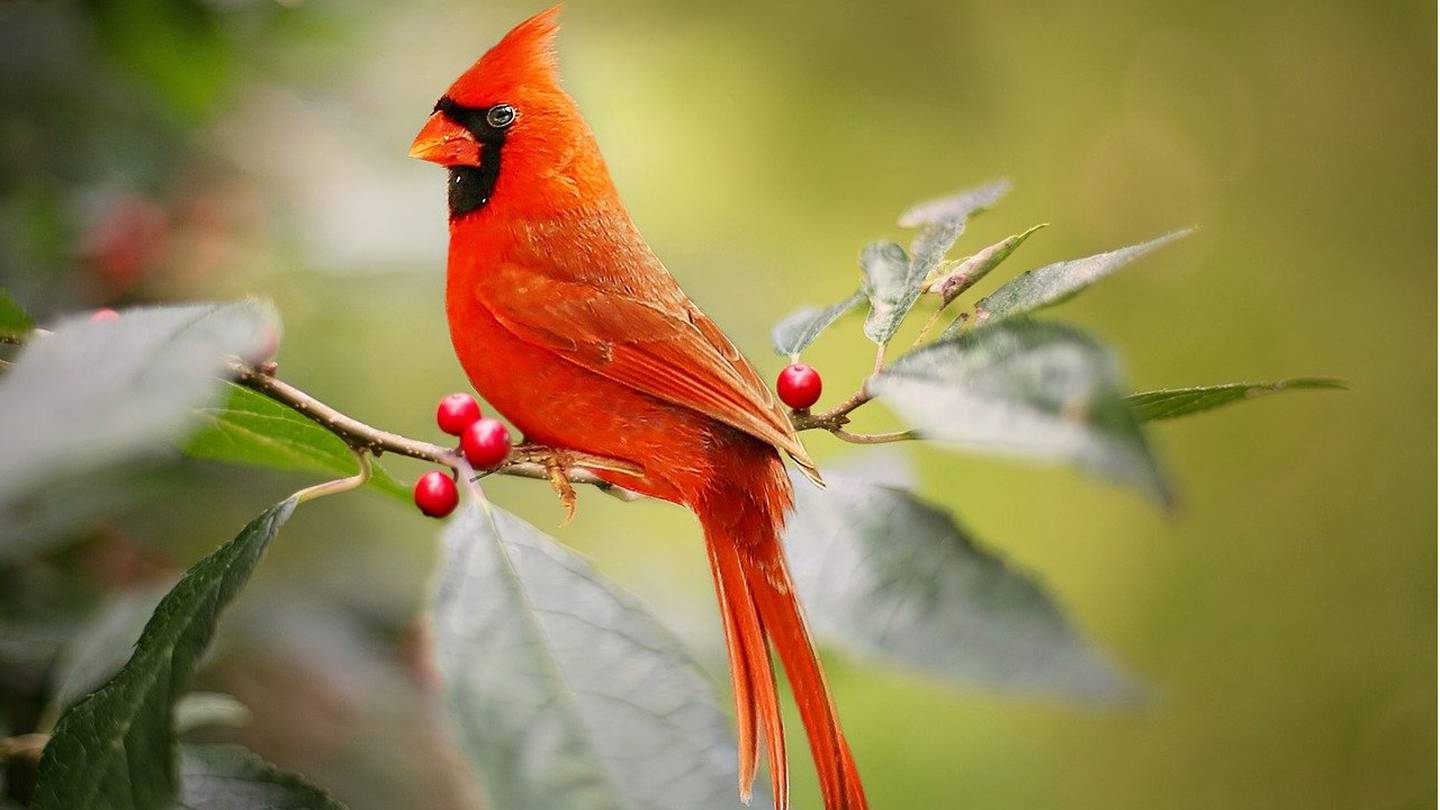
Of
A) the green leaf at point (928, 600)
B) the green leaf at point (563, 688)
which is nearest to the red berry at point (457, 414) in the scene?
the green leaf at point (563, 688)

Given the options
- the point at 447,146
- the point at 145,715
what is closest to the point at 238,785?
the point at 145,715

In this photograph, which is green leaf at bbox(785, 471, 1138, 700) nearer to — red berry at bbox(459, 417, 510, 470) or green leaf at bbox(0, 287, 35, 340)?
red berry at bbox(459, 417, 510, 470)

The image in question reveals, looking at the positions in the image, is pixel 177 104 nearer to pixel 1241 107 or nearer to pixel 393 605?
pixel 393 605

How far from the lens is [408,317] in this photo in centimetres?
170

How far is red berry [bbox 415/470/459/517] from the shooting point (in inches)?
27.3

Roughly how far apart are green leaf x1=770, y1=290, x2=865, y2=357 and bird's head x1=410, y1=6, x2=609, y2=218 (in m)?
0.21

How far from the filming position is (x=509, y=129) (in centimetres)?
87

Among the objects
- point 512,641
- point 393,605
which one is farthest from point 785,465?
point 393,605

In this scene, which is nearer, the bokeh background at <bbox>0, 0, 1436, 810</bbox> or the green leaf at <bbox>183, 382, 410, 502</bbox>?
the green leaf at <bbox>183, 382, 410, 502</bbox>

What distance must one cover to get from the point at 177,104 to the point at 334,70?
0.56 meters

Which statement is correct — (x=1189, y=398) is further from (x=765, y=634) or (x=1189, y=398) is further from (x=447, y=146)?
(x=447, y=146)

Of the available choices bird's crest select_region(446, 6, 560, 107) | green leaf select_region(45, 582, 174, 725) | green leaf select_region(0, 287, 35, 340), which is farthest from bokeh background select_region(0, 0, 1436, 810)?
green leaf select_region(0, 287, 35, 340)

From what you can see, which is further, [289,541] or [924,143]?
[924,143]

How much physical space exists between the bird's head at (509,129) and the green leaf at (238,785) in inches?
16.3
